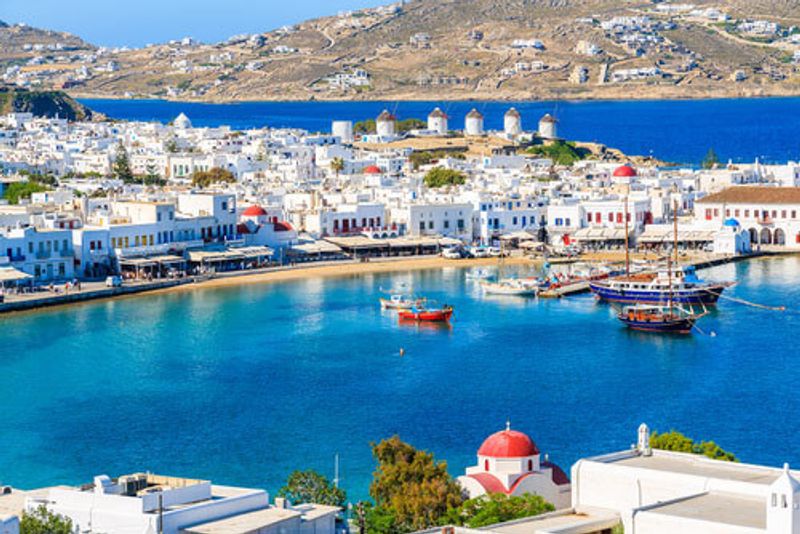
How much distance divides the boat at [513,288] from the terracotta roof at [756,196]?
40.0 ft

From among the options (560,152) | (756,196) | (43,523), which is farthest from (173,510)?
(560,152)

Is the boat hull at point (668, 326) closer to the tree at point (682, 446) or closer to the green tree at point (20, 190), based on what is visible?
the tree at point (682, 446)

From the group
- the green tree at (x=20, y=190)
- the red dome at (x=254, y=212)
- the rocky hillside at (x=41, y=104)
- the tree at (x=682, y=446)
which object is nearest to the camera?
the tree at (x=682, y=446)

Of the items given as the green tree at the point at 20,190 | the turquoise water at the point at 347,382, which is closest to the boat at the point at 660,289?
the turquoise water at the point at 347,382

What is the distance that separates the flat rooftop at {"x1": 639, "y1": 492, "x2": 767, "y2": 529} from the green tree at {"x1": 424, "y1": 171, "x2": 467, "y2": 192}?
4551 centimetres

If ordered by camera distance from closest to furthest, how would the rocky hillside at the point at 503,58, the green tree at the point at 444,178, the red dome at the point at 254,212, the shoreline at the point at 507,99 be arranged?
the red dome at the point at 254,212 < the green tree at the point at 444,178 < the shoreline at the point at 507,99 < the rocky hillside at the point at 503,58

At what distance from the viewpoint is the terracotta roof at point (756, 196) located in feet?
175

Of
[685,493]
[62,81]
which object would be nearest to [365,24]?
[62,81]

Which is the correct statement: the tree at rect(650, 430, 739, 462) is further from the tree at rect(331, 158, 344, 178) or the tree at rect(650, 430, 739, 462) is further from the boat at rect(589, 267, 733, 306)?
the tree at rect(331, 158, 344, 178)

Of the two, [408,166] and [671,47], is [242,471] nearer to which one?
[408,166]

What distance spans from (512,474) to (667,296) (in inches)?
891

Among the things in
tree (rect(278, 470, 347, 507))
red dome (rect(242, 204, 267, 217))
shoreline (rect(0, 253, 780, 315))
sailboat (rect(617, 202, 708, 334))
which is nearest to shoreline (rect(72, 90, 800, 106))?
red dome (rect(242, 204, 267, 217))

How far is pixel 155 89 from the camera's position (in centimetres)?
18475

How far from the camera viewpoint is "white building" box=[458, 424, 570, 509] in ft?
65.6
